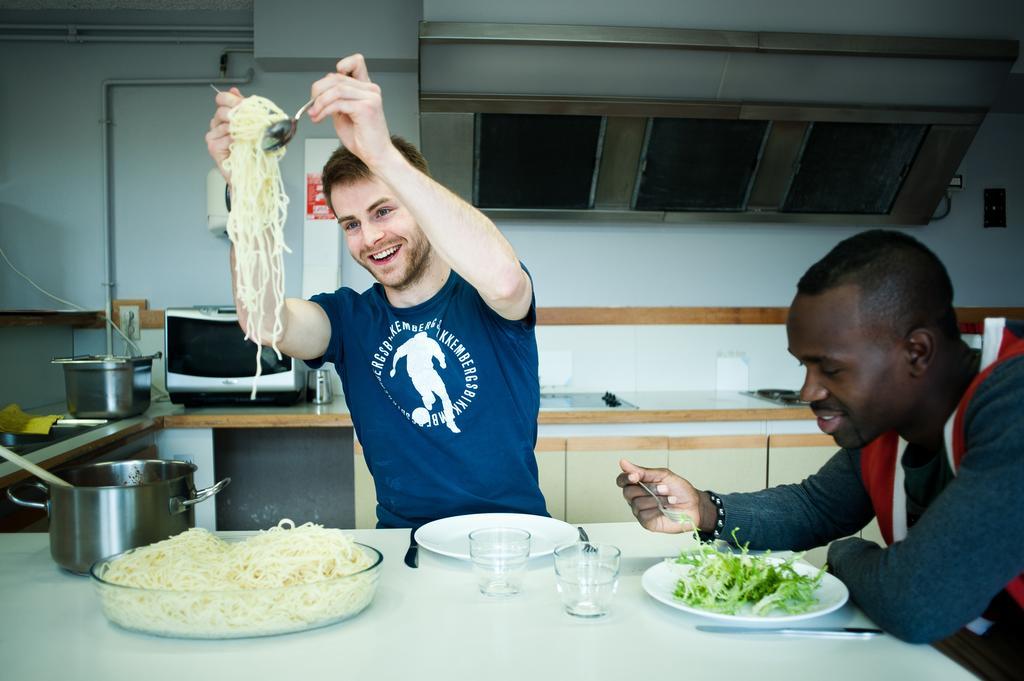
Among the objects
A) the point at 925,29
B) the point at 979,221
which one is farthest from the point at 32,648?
the point at 979,221

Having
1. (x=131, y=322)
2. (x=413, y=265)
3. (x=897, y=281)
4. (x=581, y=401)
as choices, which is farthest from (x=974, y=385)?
(x=131, y=322)

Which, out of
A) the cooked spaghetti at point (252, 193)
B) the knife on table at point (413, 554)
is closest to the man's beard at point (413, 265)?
the cooked spaghetti at point (252, 193)

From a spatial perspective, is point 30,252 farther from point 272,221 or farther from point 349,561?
point 349,561

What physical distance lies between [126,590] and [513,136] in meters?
3.00

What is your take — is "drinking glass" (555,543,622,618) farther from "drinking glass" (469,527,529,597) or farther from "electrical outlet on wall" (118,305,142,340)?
"electrical outlet on wall" (118,305,142,340)

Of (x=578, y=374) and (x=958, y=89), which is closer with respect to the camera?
(x=958, y=89)

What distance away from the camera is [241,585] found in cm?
113

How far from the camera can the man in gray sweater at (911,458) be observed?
1.08 m

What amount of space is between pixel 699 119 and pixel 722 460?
163cm

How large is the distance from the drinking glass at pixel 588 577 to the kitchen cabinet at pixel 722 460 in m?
2.29

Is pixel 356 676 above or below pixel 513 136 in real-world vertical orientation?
below

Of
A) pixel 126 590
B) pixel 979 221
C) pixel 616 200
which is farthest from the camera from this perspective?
pixel 979 221

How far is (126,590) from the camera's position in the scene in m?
1.08

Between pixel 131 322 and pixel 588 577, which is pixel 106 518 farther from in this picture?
pixel 131 322
